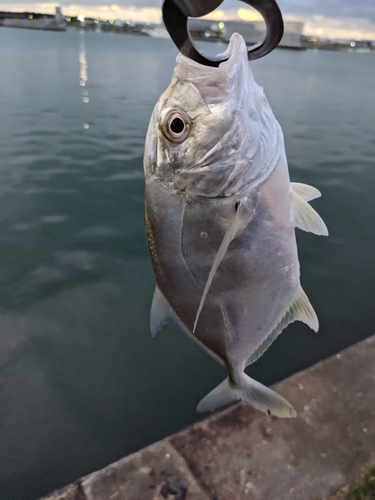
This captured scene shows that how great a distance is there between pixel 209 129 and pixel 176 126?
144mm

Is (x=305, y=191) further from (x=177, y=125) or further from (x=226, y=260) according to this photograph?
(x=177, y=125)

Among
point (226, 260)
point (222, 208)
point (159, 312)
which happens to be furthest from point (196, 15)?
point (159, 312)

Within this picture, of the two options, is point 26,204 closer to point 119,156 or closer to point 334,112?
point 119,156

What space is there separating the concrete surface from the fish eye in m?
1.99

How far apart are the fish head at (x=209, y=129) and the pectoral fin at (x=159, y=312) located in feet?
2.13

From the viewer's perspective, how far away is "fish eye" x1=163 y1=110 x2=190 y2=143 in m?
1.55

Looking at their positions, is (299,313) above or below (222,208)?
below

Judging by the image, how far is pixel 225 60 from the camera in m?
1.48

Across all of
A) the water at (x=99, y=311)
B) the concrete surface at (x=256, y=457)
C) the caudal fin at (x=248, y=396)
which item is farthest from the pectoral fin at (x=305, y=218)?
the water at (x=99, y=311)

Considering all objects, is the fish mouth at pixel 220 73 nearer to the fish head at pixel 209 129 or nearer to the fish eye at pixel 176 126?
the fish head at pixel 209 129

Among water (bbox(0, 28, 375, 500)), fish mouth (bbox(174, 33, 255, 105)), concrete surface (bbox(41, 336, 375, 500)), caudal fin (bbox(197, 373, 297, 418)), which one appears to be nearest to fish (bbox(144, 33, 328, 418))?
fish mouth (bbox(174, 33, 255, 105))

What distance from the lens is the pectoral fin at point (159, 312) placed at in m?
1.98

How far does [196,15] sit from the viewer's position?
1.19 meters

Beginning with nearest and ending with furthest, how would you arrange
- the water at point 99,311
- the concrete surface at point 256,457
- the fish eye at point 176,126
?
the fish eye at point 176,126, the concrete surface at point 256,457, the water at point 99,311
